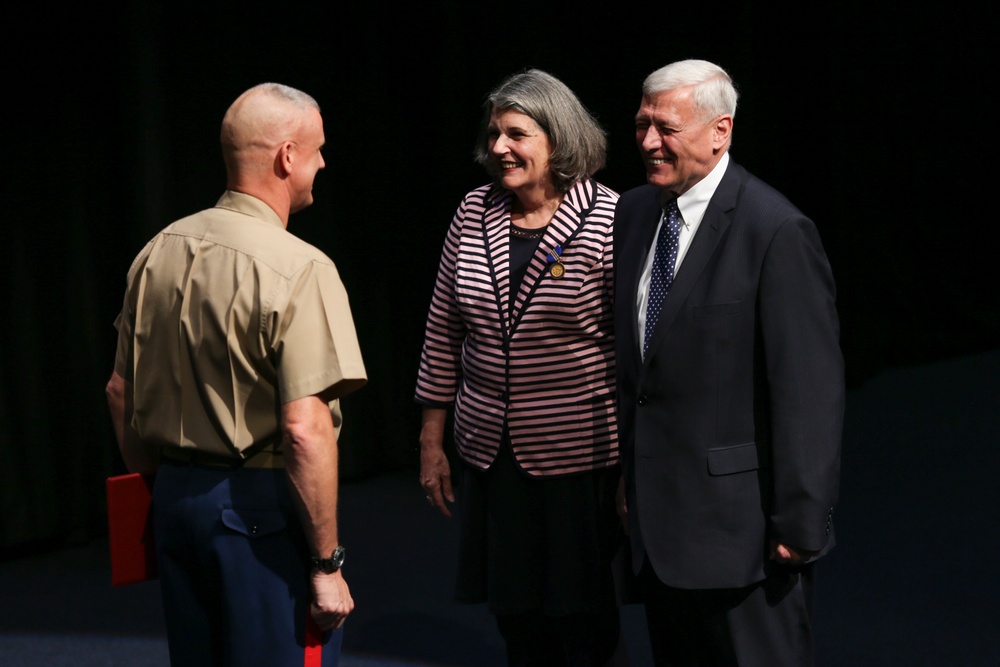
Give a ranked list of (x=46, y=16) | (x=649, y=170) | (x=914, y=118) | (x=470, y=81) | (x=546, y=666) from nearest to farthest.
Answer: (x=649, y=170), (x=546, y=666), (x=46, y=16), (x=470, y=81), (x=914, y=118)

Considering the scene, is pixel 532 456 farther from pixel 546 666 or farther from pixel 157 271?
pixel 157 271

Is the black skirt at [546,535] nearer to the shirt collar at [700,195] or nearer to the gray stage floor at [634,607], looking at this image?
the shirt collar at [700,195]

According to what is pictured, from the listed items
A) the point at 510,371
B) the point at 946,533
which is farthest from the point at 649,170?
the point at 946,533

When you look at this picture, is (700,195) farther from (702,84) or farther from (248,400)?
(248,400)

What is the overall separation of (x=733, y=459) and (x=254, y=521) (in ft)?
2.77

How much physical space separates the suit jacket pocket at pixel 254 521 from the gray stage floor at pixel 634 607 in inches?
57.5

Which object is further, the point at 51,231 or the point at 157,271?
the point at 51,231

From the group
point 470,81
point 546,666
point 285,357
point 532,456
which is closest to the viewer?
point 285,357

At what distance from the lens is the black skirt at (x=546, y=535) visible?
2.53 metres

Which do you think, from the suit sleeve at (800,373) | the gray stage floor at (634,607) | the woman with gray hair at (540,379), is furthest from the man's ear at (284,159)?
the gray stage floor at (634,607)

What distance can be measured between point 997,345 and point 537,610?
5.72 meters

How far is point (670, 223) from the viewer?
7.48 feet

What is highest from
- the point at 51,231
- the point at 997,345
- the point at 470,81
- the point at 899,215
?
the point at 470,81

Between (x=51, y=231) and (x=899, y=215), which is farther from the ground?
(x=51, y=231)
